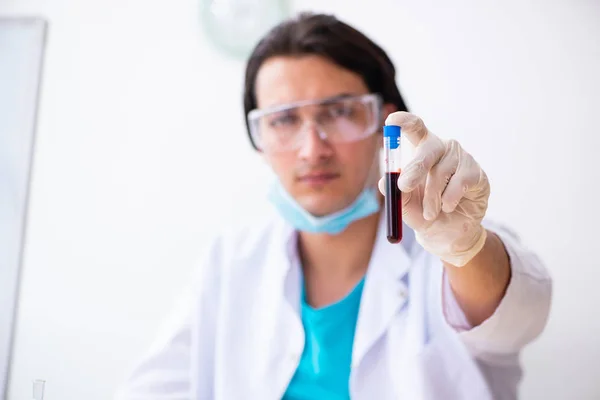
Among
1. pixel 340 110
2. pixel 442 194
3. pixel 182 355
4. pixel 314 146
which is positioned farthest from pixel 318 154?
pixel 182 355

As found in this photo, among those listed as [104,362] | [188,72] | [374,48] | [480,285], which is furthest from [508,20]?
[104,362]

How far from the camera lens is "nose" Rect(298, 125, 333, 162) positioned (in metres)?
Result: 0.93

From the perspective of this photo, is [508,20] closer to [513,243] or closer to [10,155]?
[513,243]

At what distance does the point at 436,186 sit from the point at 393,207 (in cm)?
8

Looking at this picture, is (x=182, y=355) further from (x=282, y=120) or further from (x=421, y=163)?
(x=421, y=163)

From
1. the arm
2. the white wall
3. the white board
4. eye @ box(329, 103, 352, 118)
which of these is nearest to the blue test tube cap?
the arm

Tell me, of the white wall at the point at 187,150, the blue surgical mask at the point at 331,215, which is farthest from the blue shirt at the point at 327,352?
the white wall at the point at 187,150

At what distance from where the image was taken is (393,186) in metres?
0.61

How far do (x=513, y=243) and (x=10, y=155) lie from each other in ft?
4.91

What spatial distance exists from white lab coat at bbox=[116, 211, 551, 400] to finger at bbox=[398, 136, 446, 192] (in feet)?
0.80

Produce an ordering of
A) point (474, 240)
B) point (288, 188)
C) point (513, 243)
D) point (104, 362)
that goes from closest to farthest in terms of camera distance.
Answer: point (474, 240) < point (513, 243) < point (288, 188) < point (104, 362)

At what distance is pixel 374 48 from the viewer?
1039mm

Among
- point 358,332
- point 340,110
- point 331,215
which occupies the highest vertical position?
point 340,110

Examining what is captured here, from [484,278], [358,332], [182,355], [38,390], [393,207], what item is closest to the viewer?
[393,207]
